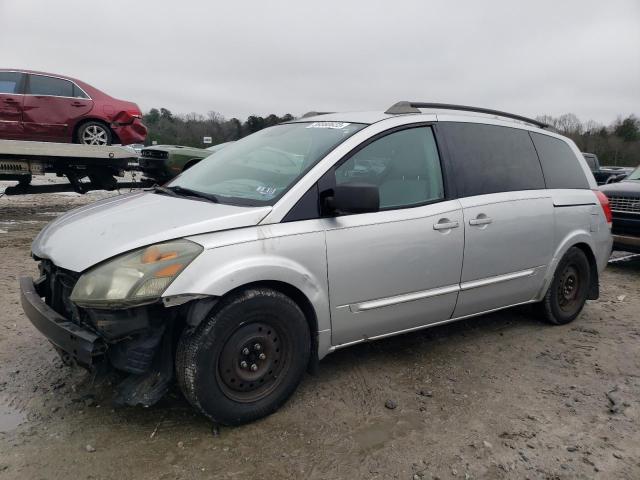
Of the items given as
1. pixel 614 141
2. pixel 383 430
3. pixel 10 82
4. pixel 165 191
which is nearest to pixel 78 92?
pixel 10 82

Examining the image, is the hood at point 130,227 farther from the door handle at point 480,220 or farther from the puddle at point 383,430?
the door handle at point 480,220

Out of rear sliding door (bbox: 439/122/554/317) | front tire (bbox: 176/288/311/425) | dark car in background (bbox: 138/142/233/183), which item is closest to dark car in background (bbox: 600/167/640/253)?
rear sliding door (bbox: 439/122/554/317)

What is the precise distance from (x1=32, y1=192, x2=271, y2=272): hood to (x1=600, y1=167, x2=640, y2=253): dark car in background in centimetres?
593

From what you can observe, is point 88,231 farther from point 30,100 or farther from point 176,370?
point 30,100

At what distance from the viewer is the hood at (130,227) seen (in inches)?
102

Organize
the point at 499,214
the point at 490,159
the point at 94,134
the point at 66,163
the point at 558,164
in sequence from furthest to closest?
the point at 94,134 → the point at 66,163 → the point at 558,164 → the point at 490,159 → the point at 499,214

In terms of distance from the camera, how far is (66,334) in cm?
252

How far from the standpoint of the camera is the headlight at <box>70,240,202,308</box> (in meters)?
2.41

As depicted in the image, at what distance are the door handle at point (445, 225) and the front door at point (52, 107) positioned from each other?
25.8ft

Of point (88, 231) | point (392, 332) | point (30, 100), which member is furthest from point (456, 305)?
point (30, 100)

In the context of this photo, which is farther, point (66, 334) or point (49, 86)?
point (49, 86)

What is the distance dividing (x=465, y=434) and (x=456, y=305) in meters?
1.03

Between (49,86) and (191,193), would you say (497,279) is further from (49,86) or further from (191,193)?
(49,86)

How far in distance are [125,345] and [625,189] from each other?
707 centimetres
